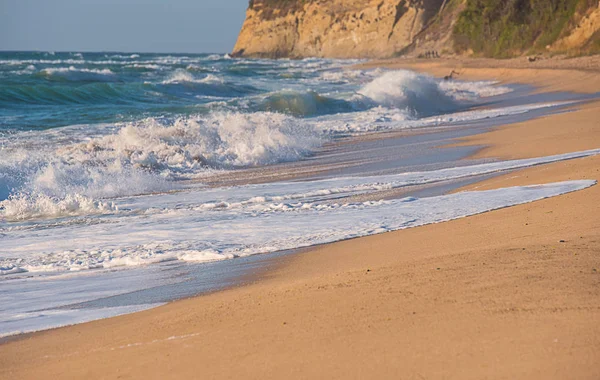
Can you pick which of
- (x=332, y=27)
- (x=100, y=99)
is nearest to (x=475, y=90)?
(x=100, y=99)

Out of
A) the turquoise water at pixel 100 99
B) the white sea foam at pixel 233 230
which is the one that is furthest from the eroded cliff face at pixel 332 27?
the white sea foam at pixel 233 230

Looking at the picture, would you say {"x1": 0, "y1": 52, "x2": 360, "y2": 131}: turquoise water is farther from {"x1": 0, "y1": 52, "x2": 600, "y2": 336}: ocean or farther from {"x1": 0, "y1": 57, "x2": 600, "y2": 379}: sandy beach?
{"x1": 0, "y1": 57, "x2": 600, "y2": 379}: sandy beach

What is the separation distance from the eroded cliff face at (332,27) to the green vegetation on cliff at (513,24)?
24.3m

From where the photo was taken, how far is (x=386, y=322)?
11.9 ft

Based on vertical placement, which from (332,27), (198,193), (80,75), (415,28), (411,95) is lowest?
(411,95)

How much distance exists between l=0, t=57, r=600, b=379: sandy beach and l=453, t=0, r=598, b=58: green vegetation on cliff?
1381 inches

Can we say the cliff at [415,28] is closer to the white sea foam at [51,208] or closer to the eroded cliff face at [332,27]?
the eroded cliff face at [332,27]

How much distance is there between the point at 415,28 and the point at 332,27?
753 inches

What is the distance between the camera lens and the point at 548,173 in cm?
878

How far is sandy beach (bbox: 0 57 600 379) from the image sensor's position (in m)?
3.10

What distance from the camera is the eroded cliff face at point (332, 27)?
274 feet

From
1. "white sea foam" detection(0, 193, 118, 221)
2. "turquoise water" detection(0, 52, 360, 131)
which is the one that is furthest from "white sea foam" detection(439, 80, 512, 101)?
"white sea foam" detection(0, 193, 118, 221)

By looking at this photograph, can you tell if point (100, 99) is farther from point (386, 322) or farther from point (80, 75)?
point (386, 322)

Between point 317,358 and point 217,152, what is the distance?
11661 millimetres
